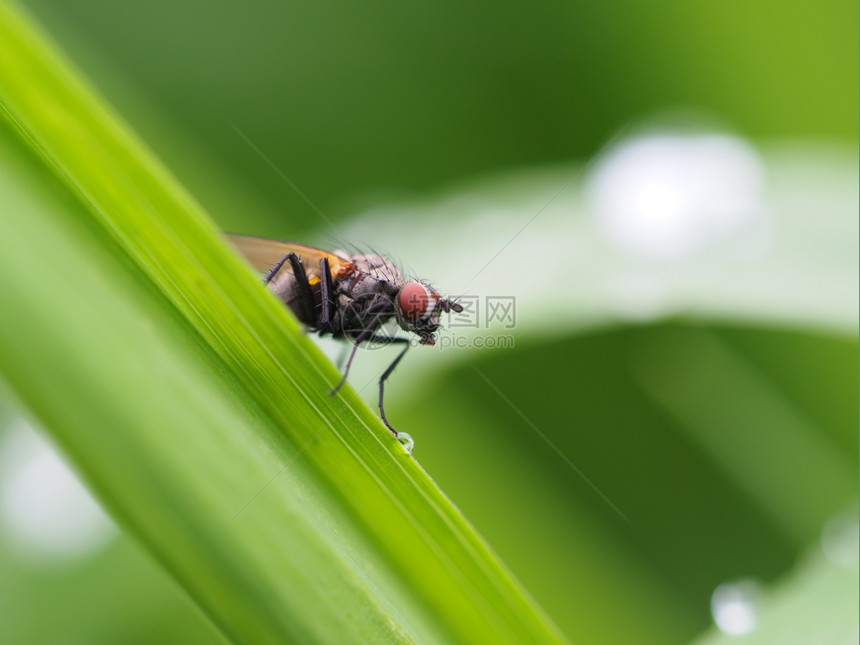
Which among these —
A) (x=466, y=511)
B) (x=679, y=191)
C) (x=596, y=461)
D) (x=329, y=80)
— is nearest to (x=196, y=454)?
(x=466, y=511)

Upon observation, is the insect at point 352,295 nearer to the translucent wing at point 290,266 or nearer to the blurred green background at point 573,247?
the translucent wing at point 290,266

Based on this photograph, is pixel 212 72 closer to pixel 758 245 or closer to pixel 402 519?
pixel 758 245

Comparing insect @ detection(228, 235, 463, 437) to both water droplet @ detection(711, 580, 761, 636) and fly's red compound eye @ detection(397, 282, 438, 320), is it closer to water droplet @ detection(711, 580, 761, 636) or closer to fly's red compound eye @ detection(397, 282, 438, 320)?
fly's red compound eye @ detection(397, 282, 438, 320)

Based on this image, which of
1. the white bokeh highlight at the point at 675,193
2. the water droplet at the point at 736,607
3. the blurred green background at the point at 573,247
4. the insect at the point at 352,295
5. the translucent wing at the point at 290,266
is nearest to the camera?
the water droplet at the point at 736,607

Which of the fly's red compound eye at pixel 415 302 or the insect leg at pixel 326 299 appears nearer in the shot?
the fly's red compound eye at pixel 415 302

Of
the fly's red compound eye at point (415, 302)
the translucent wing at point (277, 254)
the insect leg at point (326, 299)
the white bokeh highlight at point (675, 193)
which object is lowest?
the white bokeh highlight at point (675, 193)

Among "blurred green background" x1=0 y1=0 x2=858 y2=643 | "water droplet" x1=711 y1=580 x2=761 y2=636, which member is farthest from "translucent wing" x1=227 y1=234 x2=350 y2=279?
"water droplet" x1=711 y1=580 x2=761 y2=636

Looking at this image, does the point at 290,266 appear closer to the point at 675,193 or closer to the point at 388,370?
the point at 388,370

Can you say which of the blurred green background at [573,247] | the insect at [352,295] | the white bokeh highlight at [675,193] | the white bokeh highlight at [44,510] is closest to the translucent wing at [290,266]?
the insect at [352,295]
